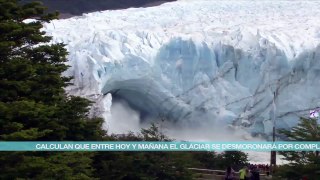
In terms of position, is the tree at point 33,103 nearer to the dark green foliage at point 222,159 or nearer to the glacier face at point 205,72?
the dark green foliage at point 222,159

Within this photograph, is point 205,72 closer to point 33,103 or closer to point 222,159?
point 222,159

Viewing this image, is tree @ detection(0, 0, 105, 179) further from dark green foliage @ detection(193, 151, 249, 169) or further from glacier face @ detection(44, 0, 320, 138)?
glacier face @ detection(44, 0, 320, 138)

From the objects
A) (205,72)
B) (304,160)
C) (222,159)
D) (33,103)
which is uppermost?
(205,72)

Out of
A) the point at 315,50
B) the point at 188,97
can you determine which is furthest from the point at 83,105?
the point at 315,50

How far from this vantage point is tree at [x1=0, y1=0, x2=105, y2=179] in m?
7.70

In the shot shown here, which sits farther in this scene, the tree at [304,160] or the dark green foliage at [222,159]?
the dark green foliage at [222,159]

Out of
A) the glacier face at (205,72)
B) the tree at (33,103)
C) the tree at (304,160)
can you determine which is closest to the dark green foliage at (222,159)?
the tree at (304,160)

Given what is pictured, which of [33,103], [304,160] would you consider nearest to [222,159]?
[304,160]

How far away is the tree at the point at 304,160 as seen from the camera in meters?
9.63

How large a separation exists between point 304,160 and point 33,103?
16.5 ft

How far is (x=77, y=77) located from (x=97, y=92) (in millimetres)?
1127

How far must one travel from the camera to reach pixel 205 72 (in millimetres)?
19578

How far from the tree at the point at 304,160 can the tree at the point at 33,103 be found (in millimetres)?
3637

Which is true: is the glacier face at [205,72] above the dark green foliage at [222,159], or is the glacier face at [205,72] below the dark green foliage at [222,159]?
above
